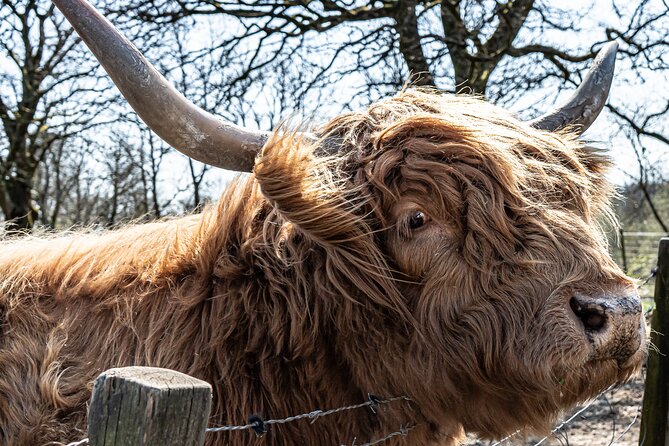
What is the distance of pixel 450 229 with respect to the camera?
A: 7.54 ft

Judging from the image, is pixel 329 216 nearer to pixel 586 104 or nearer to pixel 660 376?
pixel 586 104

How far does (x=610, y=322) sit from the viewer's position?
200 cm

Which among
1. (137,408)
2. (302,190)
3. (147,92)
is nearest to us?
(137,408)

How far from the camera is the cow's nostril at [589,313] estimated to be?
2027 mm

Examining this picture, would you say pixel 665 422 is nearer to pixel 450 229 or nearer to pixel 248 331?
pixel 450 229

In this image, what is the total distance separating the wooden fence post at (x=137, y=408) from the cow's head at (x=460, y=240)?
1104 mm

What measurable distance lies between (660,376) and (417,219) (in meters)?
1.87

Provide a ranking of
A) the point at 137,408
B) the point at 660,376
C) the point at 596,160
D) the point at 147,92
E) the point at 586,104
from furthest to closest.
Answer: the point at 660,376 < the point at 586,104 < the point at 596,160 < the point at 147,92 < the point at 137,408

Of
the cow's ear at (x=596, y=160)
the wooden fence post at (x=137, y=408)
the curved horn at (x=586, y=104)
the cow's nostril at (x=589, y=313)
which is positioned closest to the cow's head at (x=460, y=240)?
the cow's nostril at (x=589, y=313)

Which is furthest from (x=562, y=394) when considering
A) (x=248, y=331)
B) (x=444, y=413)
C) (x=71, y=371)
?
(x=71, y=371)

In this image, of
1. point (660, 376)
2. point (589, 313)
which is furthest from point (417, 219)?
point (660, 376)

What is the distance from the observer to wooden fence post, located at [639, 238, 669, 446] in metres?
3.35

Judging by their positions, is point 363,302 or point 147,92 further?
point 363,302

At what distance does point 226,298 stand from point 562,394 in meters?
1.17
